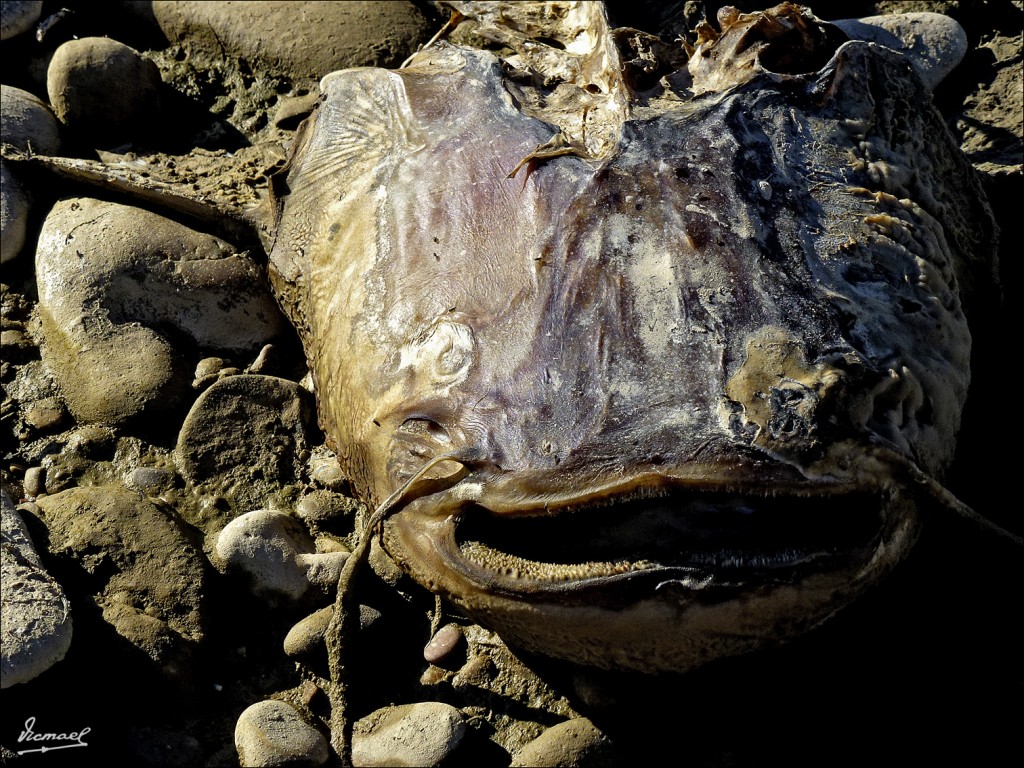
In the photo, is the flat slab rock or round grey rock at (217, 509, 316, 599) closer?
the flat slab rock

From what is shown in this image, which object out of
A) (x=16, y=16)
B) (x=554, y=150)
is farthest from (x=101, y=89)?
(x=554, y=150)

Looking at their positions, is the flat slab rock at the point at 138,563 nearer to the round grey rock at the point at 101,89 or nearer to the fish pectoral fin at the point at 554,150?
the fish pectoral fin at the point at 554,150

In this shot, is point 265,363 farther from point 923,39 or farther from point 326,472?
point 923,39

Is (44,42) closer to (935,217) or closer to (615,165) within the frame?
(615,165)

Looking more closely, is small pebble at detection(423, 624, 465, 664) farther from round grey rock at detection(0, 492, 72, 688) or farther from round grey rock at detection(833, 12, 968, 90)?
round grey rock at detection(833, 12, 968, 90)

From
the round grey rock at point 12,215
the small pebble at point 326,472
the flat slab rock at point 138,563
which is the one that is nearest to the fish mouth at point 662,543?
the flat slab rock at point 138,563

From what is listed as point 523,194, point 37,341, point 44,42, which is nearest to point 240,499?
point 37,341

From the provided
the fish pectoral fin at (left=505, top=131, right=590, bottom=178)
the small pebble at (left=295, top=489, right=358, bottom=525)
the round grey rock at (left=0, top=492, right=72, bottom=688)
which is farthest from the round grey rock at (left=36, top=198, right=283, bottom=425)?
the fish pectoral fin at (left=505, top=131, right=590, bottom=178)
